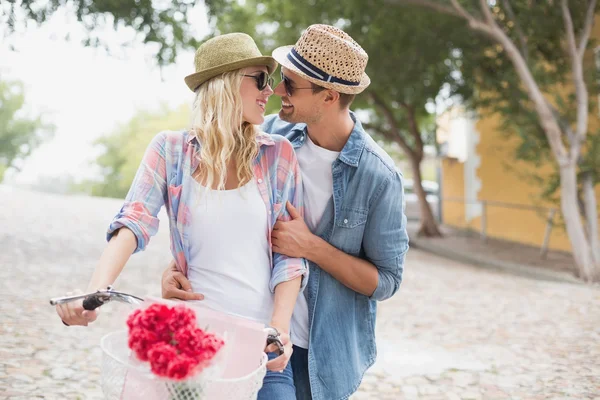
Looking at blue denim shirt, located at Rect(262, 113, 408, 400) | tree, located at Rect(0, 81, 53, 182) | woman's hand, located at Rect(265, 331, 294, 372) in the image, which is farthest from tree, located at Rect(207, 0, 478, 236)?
tree, located at Rect(0, 81, 53, 182)

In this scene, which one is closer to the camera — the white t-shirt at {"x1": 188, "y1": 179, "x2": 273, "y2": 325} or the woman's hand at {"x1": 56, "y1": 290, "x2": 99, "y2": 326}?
the woman's hand at {"x1": 56, "y1": 290, "x2": 99, "y2": 326}

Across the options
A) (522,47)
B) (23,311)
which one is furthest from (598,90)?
(23,311)

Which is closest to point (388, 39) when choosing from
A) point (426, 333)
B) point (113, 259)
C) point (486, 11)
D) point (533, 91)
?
point (486, 11)

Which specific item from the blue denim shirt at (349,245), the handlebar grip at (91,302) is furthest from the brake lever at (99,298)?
the blue denim shirt at (349,245)

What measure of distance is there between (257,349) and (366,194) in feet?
3.20

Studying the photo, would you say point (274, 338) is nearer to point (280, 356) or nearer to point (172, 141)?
point (280, 356)

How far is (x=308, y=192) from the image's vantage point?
3.03 metres

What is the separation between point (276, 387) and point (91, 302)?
2.62 feet

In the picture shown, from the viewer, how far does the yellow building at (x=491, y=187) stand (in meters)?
17.1

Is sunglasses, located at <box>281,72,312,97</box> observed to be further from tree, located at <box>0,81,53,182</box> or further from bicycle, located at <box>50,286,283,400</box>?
tree, located at <box>0,81,53,182</box>

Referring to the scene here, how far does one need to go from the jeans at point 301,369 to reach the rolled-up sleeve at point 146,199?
29.5 inches

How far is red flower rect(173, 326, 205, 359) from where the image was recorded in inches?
70.9

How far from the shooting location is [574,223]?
12562 mm

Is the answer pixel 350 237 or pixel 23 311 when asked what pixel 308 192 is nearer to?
pixel 350 237
